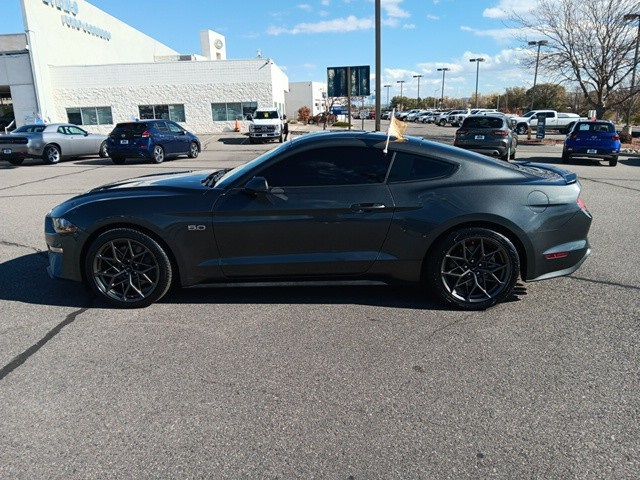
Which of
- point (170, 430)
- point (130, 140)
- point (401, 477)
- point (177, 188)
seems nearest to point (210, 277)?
point (177, 188)

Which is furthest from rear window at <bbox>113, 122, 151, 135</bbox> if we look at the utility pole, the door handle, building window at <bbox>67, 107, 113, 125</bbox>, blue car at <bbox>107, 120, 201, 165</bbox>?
building window at <bbox>67, 107, 113, 125</bbox>

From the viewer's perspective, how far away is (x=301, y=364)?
346cm

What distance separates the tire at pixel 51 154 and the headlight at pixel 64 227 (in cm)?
1601

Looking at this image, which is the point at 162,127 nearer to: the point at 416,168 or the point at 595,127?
the point at 595,127

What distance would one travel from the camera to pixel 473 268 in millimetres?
4320

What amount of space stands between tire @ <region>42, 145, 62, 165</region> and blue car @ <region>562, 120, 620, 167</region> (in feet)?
61.9

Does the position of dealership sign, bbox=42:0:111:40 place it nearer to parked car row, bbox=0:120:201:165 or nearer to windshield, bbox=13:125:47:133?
windshield, bbox=13:125:47:133

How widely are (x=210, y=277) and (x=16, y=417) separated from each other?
1.81 m

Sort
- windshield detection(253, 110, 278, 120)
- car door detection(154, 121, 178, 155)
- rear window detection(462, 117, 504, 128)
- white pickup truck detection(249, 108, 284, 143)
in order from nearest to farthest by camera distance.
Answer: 1. rear window detection(462, 117, 504, 128)
2. car door detection(154, 121, 178, 155)
3. white pickup truck detection(249, 108, 284, 143)
4. windshield detection(253, 110, 278, 120)

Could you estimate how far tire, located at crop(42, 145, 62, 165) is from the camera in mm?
18189

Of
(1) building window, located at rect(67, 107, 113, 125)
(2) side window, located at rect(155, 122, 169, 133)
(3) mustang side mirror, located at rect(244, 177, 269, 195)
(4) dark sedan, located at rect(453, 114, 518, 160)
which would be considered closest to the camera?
(3) mustang side mirror, located at rect(244, 177, 269, 195)

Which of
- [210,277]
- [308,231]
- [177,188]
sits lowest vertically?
[210,277]

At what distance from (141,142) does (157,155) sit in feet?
2.40

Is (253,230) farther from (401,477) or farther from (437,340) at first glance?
(401,477)
